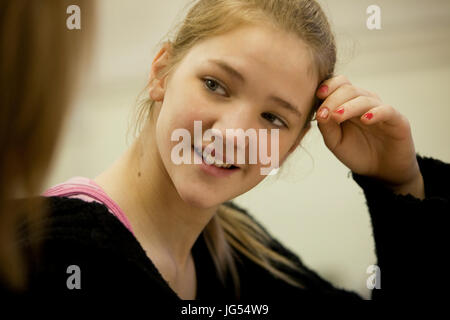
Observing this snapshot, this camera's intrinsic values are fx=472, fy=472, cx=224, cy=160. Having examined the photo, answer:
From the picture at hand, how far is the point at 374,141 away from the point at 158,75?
0.36 m

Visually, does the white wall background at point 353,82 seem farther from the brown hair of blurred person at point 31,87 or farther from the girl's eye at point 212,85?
the brown hair of blurred person at point 31,87

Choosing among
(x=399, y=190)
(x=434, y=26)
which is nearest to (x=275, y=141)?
(x=399, y=190)

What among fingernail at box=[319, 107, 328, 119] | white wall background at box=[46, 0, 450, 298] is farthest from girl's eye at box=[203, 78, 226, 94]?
white wall background at box=[46, 0, 450, 298]

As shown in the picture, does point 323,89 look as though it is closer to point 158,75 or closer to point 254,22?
point 254,22

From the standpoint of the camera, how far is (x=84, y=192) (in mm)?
607

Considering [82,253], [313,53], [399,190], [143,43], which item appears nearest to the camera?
[82,253]

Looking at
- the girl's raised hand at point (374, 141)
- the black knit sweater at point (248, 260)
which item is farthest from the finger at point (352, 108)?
the black knit sweater at point (248, 260)

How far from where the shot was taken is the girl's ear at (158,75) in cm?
70

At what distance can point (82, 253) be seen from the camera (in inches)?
20.2

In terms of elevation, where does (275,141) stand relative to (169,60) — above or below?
below

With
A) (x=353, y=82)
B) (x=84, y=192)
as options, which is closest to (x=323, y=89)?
(x=84, y=192)

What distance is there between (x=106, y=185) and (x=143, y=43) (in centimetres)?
120

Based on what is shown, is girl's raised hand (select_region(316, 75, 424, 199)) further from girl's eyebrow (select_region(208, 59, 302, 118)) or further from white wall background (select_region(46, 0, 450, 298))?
white wall background (select_region(46, 0, 450, 298))

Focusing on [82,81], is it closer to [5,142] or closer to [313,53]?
[5,142]
